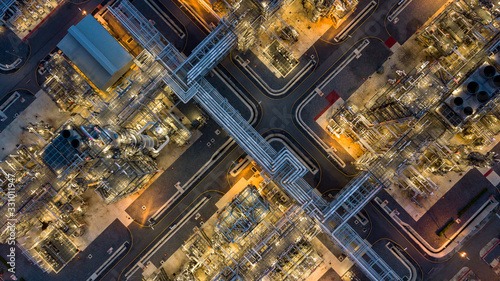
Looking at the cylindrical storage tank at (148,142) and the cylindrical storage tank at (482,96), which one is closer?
the cylindrical storage tank at (482,96)

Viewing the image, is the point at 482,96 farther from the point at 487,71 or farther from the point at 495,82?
the point at 487,71

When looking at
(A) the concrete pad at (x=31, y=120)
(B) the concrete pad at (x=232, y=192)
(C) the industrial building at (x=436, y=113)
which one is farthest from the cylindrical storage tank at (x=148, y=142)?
(C) the industrial building at (x=436, y=113)

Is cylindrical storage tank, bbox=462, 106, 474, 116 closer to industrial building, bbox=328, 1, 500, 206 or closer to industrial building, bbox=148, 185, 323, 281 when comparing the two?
industrial building, bbox=328, 1, 500, 206

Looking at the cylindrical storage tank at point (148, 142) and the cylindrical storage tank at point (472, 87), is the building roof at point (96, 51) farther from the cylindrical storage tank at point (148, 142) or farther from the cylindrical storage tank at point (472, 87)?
the cylindrical storage tank at point (472, 87)

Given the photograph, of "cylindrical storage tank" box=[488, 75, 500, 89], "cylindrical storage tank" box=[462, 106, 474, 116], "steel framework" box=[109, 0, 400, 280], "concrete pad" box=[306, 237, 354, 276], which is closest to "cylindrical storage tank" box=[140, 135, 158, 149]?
"steel framework" box=[109, 0, 400, 280]

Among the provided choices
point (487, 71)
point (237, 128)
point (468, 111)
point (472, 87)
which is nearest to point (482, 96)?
point (472, 87)

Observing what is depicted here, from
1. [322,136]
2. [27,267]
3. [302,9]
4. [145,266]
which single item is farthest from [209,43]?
[27,267]
